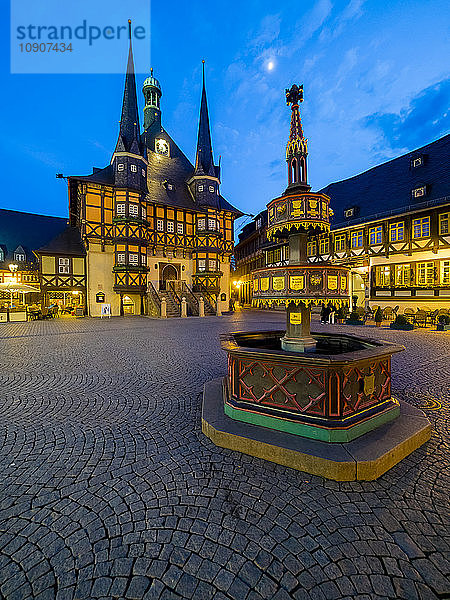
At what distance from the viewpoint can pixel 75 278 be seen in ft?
86.4

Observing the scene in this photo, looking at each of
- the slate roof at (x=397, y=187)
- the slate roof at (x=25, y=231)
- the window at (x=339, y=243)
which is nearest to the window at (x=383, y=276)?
the window at (x=339, y=243)

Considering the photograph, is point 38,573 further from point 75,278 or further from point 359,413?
point 75,278

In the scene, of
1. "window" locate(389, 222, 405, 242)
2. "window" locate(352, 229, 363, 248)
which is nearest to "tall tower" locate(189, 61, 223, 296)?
"window" locate(352, 229, 363, 248)

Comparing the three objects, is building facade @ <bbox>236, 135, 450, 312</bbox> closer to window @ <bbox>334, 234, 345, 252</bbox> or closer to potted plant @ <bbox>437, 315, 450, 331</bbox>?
window @ <bbox>334, 234, 345, 252</bbox>

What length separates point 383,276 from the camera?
21828mm

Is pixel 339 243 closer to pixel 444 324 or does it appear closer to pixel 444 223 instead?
pixel 444 223

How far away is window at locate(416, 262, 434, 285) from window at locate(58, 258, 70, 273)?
30.1 meters

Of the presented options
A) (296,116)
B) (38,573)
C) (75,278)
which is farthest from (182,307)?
(38,573)

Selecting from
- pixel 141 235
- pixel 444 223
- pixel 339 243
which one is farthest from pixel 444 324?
pixel 141 235

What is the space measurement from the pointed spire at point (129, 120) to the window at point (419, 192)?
2397 centimetres

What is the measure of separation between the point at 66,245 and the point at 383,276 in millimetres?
29191

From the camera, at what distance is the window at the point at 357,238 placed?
76.6 ft

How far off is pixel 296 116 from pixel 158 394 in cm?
570

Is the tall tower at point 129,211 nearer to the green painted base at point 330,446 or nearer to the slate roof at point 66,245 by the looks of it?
the slate roof at point 66,245
